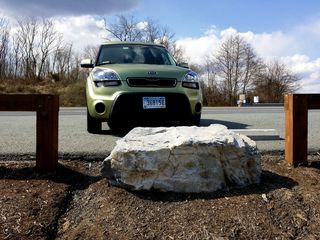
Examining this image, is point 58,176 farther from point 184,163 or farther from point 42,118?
point 184,163

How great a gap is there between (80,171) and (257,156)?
5.86ft

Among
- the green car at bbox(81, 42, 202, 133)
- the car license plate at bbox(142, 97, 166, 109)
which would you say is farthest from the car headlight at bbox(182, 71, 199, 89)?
the car license plate at bbox(142, 97, 166, 109)

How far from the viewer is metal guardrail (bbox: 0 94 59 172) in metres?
4.26

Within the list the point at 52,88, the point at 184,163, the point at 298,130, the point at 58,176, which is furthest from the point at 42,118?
the point at 52,88

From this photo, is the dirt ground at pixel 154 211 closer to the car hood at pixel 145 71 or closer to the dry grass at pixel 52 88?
the car hood at pixel 145 71

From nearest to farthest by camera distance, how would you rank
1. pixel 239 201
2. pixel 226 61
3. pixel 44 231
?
pixel 44 231, pixel 239 201, pixel 226 61

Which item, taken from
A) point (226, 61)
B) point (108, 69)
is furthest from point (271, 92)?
point (108, 69)

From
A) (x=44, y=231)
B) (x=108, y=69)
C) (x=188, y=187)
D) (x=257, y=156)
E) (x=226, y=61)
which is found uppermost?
(x=226, y=61)

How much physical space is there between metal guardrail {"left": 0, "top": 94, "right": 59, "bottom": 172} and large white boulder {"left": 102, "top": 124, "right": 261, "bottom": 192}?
2.54 feet

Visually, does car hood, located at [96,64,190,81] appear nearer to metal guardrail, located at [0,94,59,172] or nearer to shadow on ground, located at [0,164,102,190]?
metal guardrail, located at [0,94,59,172]

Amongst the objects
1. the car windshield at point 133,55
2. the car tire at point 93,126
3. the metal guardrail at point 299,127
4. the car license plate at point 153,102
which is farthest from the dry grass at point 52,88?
the metal guardrail at point 299,127

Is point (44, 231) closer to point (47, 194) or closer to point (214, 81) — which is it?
point (47, 194)

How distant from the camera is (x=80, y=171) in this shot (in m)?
4.37

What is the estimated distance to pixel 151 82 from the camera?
6047 millimetres
